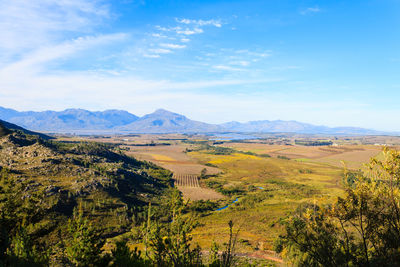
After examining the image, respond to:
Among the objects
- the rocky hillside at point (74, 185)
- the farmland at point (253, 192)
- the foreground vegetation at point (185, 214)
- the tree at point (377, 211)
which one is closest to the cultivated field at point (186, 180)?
the farmland at point (253, 192)

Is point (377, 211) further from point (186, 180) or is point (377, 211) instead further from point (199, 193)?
point (186, 180)

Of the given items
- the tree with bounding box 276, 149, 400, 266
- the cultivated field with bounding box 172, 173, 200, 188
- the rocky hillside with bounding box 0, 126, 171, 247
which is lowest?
the cultivated field with bounding box 172, 173, 200, 188

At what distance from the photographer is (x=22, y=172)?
71.2 m

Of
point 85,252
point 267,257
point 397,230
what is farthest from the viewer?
point 267,257

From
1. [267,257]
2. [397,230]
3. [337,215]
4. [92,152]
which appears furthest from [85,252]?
[92,152]

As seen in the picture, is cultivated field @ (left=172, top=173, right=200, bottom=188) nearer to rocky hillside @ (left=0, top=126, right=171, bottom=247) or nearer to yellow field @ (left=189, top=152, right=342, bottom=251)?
rocky hillside @ (left=0, top=126, right=171, bottom=247)

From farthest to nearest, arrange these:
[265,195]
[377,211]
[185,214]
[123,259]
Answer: [265,195] → [185,214] → [123,259] → [377,211]

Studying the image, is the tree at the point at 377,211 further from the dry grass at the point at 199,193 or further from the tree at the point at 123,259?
the dry grass at the point at 199,193

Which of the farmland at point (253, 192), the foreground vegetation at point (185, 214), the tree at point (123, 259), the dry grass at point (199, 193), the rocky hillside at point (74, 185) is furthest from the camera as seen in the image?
the dry grass at point (199, 193)

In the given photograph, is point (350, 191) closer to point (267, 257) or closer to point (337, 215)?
point (337, 215)

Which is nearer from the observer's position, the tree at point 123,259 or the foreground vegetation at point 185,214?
the foreground vegetation at point 185,214

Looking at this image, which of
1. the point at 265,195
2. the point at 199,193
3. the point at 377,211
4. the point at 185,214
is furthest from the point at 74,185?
the point at 377,211

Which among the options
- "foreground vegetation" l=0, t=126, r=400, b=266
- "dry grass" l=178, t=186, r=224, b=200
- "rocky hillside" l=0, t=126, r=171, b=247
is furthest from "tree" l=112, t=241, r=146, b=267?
"dry grass" l=178, t=186, r=224, b=200

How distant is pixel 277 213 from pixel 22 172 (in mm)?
86830
